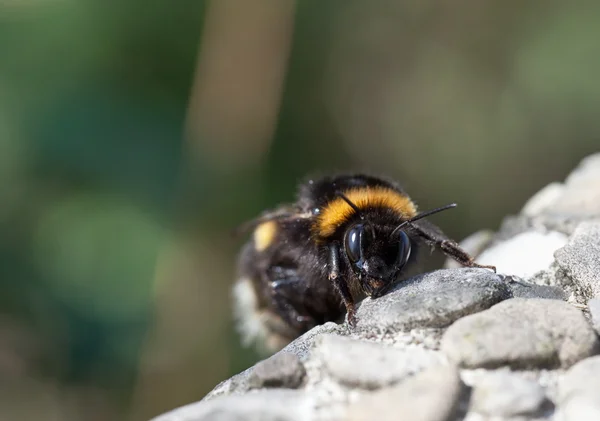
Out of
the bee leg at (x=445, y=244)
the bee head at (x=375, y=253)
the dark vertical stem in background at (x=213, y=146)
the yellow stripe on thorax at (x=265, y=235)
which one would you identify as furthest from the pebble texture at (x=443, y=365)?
the dark vertical stem in background at (x=213, y=146)

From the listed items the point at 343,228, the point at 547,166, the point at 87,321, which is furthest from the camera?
the point at 547,166

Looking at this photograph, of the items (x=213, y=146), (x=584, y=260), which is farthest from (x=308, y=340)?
(x=213, y=146)

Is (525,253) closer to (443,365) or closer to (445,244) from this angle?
(445,244)

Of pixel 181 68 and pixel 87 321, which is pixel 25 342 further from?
pixel 181 68

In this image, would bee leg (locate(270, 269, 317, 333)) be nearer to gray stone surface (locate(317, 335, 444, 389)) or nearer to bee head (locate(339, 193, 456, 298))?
bee head (locate(339, 193, 456, 298))

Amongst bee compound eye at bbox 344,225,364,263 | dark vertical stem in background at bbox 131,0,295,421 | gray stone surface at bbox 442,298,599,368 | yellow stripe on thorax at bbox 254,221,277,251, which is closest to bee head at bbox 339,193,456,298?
bee compound eye at bbox 344,225,364,263

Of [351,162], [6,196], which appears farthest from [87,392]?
[351,162]

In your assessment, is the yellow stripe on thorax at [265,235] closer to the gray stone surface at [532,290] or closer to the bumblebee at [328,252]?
the bumblebee at [328,252]
